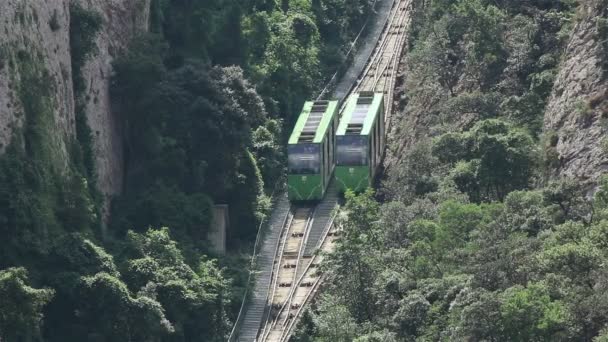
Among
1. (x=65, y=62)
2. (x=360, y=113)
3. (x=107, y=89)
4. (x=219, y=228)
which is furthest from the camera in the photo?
(x=360, y=113)

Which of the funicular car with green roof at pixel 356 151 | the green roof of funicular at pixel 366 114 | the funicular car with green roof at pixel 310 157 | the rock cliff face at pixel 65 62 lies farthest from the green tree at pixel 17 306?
the green roof of funicular at pixel 366 114

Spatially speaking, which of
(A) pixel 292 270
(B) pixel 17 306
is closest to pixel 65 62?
(A) pixel 292 270

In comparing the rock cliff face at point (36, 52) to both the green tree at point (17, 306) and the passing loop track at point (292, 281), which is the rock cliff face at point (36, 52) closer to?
the green tree at point (17, 306)

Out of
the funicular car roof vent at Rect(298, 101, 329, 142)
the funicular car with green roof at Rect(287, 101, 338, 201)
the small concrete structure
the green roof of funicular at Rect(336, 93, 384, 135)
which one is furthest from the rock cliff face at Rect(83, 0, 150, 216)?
the green roof of funicular at Rect(336, 93, 384, 135)

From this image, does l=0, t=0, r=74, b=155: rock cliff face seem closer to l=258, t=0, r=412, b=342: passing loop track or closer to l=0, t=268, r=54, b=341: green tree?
l=0, t=268, r=54, b=341: green tree

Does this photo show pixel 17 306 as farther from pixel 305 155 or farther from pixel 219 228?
pixel 305 155
